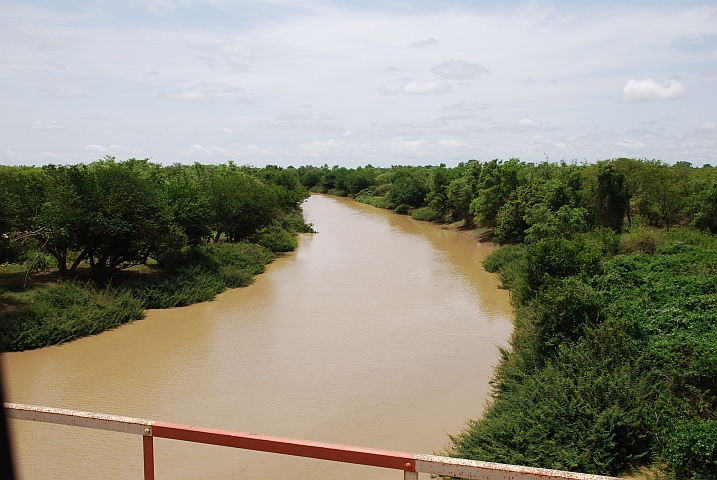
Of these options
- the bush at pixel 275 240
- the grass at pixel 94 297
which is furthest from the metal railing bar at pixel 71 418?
the bush at pixel 275 240

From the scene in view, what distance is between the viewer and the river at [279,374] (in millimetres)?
10398

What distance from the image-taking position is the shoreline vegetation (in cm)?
901

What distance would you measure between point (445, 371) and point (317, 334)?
4926mm

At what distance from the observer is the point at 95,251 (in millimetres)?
21031

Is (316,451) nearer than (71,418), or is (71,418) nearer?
(316,451)

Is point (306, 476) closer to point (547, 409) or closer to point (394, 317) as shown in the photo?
point (547, 409)

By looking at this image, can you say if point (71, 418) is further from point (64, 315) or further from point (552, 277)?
point (64, 315)

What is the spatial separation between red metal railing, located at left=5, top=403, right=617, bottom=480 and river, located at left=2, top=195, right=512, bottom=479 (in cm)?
694

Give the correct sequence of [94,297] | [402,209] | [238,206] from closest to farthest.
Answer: [94,297] < [238,206] < [402,209]

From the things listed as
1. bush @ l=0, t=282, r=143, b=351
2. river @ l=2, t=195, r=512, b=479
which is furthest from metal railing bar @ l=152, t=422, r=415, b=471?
bush @ l=0, t=282, r=143, b=351

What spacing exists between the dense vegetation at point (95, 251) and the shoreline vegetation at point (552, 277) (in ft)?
0.24

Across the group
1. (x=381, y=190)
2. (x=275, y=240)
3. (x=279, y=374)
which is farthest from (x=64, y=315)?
(x=381, y=190)

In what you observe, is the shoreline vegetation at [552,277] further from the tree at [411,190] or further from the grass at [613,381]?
the tree at [411,190]

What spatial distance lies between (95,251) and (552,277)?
15.9 m
